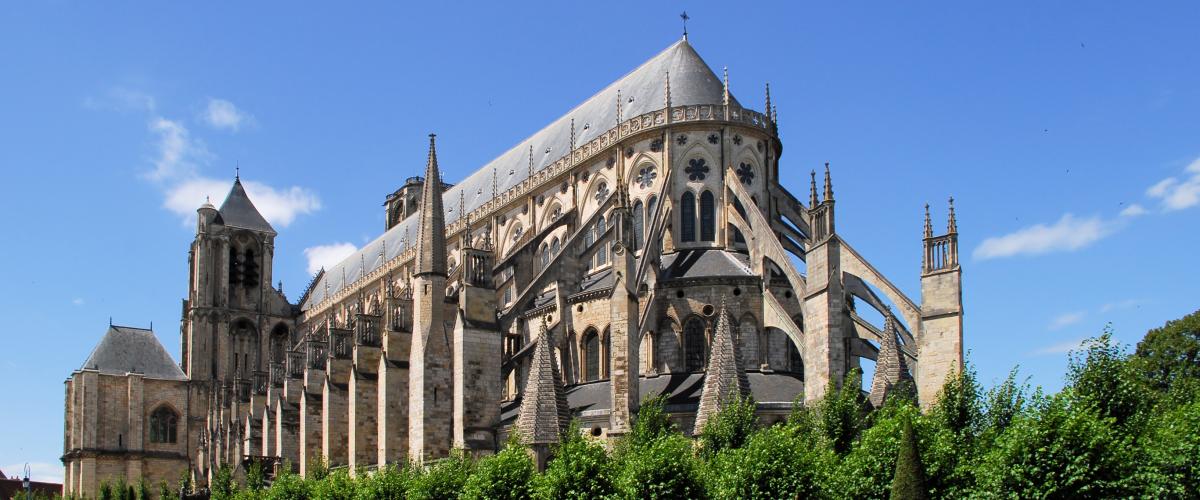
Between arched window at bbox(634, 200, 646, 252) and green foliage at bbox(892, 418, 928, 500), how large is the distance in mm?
26199

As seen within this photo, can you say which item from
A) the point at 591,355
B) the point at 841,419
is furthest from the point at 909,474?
the point at 591,355

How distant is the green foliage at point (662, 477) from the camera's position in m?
29.7

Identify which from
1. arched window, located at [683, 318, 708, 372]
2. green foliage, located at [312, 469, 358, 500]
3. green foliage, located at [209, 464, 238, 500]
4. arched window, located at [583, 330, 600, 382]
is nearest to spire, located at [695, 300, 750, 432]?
arched window, located at [683, 318, 708, 372]

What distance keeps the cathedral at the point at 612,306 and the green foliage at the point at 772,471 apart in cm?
514

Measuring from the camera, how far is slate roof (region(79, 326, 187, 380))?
275 ft

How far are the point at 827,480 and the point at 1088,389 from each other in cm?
604

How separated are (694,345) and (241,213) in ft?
181

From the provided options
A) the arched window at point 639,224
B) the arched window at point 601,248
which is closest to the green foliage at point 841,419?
the arched window at point 639,224

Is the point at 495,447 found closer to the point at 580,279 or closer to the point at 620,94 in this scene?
the point at 580,279

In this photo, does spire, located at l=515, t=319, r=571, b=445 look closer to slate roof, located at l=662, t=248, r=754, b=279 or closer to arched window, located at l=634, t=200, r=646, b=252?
slate roof, located at l=662, t=248, r=754, b=279

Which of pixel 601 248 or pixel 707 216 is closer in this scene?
pixel 707 216

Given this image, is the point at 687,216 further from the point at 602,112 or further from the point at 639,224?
the point at 602,112

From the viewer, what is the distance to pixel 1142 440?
87.4ft

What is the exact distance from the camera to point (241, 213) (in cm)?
9269
